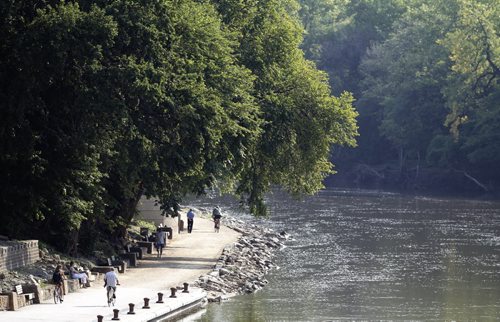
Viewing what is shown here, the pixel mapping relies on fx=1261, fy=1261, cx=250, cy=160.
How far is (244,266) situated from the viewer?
2184 inches

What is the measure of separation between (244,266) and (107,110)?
43.4 ft

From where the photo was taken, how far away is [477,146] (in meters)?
118

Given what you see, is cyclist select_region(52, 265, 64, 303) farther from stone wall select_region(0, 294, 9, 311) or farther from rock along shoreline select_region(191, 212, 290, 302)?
rock along shoreline select_region(191, 212, 290, 302)

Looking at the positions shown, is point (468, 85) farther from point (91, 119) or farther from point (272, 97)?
point (91, 119)

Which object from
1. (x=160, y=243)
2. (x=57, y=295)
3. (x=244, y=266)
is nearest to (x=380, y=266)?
(x=244, y=266)

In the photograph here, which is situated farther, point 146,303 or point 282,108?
point 282,108

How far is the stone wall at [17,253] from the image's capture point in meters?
41.3

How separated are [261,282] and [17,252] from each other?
41.4 feet

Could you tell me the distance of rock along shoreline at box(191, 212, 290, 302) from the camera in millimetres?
Answer: 48375

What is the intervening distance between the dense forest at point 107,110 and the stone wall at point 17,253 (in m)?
1.55

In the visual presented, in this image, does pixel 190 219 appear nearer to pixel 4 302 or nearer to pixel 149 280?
pixel 149 280

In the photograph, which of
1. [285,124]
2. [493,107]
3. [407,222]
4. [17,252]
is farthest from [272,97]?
[493,107]

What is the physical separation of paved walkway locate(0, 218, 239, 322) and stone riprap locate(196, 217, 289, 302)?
0.59 metres

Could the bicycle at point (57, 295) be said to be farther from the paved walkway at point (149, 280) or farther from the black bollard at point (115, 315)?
the black bollard at point (115, 315)
